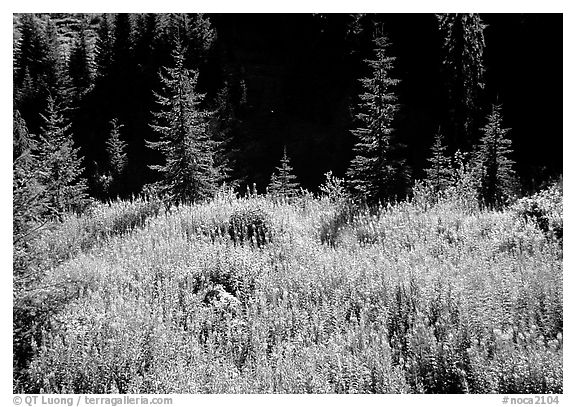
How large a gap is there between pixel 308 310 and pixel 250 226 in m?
2.22

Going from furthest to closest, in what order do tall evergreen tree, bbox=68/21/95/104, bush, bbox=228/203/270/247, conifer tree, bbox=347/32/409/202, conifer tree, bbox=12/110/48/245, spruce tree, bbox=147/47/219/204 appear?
1. tall evergreen tree, bbox=68/21/95/104
2. spruce tree, bbox=147/47/219/204
3. conifer tree, bbox=347/32/409/202
4. bush, bbox=228/203/270/247
5. conifer tree, bbox=12/110/48/245

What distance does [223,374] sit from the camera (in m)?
4.69

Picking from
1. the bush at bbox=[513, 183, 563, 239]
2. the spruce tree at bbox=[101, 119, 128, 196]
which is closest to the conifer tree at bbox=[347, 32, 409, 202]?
the bush at bbox=[513, 183, 563, 239]

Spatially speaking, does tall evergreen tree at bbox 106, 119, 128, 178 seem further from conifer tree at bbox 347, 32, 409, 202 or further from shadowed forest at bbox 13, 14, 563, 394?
conifer tree at bbox 347, 32, 409, 202

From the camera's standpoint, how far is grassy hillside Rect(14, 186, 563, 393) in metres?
4.61

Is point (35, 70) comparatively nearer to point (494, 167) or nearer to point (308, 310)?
point (494, 167)

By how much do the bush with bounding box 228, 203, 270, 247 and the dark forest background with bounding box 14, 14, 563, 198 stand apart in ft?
68.3

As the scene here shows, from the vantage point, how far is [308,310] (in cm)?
550

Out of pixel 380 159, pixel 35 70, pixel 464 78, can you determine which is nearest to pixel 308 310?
pixel 380 159

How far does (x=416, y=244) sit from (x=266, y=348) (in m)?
2.63

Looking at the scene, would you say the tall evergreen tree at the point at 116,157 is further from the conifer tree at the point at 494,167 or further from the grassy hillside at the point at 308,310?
the grassy hillside at the point at 308,310

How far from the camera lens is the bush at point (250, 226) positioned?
7.09 meters
